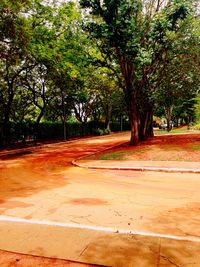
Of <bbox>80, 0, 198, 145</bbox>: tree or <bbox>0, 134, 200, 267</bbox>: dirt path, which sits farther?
<bbox>80, 0, 198, 145</bbox>: tree

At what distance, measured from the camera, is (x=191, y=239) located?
16.8 ft

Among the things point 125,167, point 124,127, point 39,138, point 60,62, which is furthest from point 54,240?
point 124,127

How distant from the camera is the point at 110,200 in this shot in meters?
8.11

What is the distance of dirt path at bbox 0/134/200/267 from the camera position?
6.15 meters

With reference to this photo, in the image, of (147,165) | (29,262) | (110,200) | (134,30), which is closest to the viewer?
(29,262)

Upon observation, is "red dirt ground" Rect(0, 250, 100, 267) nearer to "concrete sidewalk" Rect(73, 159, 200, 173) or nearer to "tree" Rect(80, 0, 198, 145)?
"concrete sidewalk" Rect(73, 159, 200, 173)

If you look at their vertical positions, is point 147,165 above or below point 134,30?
below

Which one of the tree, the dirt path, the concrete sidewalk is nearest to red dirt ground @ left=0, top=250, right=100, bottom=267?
the dirt path

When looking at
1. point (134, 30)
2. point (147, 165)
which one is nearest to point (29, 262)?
point (147, 165)

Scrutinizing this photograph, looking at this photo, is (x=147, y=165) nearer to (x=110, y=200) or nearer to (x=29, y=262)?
(x=110, y=200)

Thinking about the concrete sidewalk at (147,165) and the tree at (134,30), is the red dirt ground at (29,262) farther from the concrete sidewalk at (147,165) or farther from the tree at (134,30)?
the tree at (134,30)

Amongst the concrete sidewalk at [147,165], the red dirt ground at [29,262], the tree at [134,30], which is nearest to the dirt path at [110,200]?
the concrete sidewalk at [147,165]

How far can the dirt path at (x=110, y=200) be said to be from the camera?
20.2 feet

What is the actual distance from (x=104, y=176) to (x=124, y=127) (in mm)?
52562
